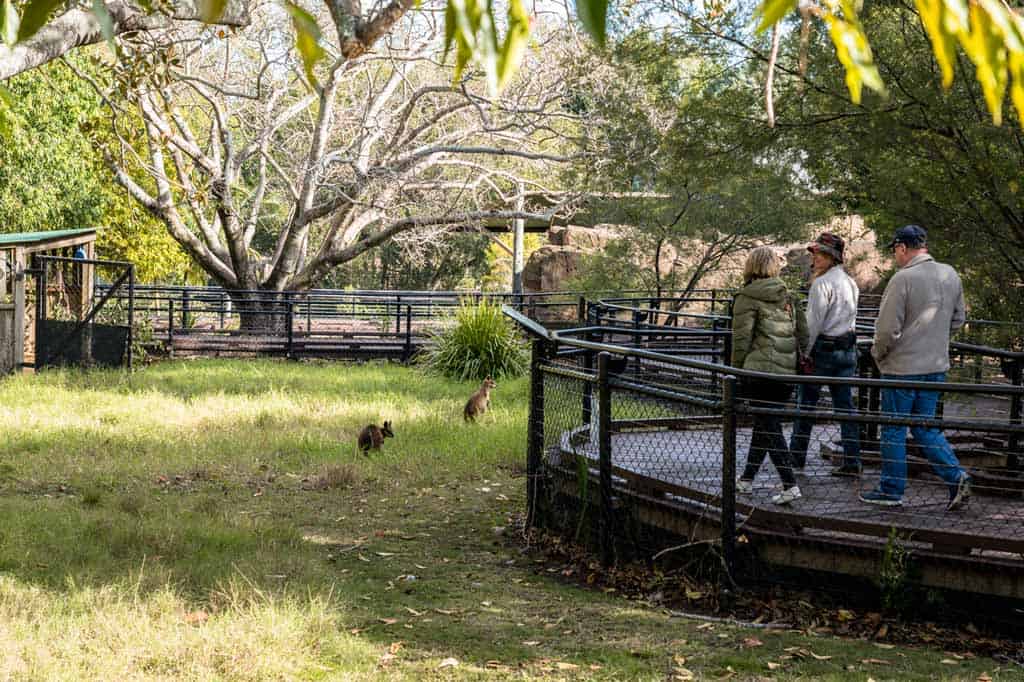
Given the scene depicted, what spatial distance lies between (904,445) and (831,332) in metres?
1.32

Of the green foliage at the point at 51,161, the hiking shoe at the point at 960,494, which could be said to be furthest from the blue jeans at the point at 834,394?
A: the green foliage at the point at 51,161

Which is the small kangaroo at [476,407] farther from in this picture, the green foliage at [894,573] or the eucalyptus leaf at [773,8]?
the eucalyptus leaf at [773,8]

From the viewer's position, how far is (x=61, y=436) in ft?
38.8

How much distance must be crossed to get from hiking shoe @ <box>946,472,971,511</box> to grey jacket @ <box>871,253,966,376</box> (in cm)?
67

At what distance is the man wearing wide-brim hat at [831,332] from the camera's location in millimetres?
7555

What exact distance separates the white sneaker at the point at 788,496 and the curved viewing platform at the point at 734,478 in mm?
47

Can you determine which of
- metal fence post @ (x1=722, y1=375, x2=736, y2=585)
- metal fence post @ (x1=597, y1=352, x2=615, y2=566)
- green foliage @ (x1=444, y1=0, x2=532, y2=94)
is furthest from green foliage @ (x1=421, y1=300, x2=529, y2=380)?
green foliage @ (x1=444, y1=0, x2=532, y2=94)

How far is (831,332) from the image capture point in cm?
773

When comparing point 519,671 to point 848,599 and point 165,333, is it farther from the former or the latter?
point 165,333

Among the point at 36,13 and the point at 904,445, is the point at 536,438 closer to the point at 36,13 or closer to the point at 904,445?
the point at 904,445

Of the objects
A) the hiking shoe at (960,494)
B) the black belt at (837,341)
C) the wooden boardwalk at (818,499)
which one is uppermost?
the black belt at (837,341)

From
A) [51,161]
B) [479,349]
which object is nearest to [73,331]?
[479,349]

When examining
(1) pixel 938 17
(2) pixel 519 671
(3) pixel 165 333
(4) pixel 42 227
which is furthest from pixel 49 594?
(4) pixel 42 227

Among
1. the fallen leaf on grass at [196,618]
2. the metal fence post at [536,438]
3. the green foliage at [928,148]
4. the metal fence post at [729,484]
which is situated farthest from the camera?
the green foliage at [928,148]
